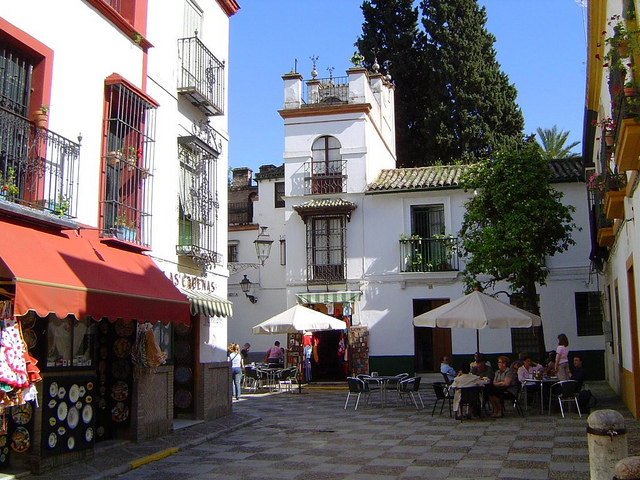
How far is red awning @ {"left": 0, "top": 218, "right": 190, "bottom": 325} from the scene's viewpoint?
7.15 meters

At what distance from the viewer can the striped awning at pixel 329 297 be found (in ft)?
79.9

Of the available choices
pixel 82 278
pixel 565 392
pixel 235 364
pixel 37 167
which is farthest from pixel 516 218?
pixel 37 167

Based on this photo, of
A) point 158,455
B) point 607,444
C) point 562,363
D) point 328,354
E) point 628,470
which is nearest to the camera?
point 628,470

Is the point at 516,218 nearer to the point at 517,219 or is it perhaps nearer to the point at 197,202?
the point at 517,219

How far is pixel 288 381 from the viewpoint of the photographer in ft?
73.0

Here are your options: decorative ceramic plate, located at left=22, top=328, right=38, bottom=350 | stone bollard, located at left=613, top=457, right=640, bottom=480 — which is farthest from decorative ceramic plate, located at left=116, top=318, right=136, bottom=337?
stone bollard, located at left=613, top=457, right=640, bottom=480

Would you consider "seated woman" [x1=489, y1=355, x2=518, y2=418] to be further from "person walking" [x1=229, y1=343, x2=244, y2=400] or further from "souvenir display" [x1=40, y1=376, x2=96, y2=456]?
"souvenir display" [x1=40, y1=376, x2=96, y2=456]

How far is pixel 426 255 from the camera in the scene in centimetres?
2442

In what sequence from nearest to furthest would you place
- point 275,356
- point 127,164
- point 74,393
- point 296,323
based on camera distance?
point 74,393 → point 127,164 → point 296,323 → point 275,356

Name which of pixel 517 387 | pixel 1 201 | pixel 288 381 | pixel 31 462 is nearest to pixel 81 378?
pixel 31 462

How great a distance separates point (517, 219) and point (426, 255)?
6810 mm

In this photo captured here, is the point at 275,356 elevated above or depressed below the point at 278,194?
below

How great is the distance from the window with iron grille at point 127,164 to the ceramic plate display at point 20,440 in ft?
9.35

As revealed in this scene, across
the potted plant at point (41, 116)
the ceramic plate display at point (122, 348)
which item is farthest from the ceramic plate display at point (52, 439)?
the potted plant at point (41, 116)
